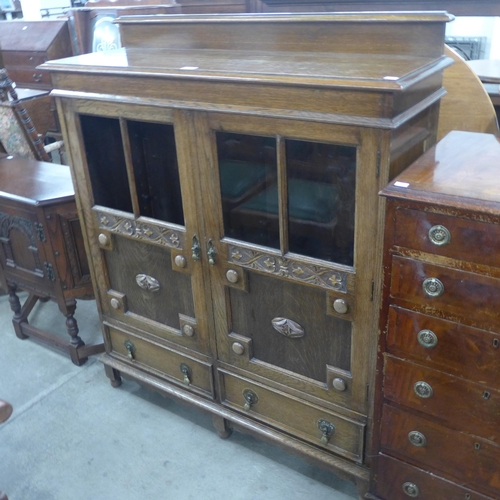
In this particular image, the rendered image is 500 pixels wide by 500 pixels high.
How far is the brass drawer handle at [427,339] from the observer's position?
1.27 meters

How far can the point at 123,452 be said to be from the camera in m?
1.99

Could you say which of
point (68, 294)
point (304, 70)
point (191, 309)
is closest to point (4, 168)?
point (68, 294)

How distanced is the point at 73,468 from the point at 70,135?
1.17 meters

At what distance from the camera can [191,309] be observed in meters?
1.85

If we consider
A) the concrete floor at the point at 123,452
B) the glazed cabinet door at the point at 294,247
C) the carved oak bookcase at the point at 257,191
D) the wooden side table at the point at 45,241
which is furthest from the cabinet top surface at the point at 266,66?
the concrete floor at the point at 123,452

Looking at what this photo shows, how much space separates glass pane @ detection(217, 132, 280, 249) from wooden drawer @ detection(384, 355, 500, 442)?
48 cm

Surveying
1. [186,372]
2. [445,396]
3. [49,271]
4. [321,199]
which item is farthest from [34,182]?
[445,396]

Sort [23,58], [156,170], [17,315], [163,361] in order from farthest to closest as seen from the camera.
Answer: [23,58] < [17,315] < [163,361] < [156,170]

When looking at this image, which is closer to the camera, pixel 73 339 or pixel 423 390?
pixel 423 390

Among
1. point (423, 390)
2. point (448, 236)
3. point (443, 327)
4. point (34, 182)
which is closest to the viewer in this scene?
point (448, 236)

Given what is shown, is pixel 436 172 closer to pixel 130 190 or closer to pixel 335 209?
pixel 335 209

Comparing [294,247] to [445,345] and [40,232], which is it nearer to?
[445,345]

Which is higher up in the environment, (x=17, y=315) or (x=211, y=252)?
(x=211, y=252)

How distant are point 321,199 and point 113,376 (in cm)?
131
